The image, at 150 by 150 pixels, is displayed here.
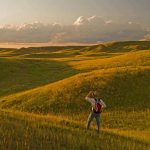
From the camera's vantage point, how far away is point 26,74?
270 ft

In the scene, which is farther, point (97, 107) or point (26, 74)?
point (26, 74)

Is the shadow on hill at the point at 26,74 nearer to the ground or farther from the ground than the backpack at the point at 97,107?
nearer to the ground

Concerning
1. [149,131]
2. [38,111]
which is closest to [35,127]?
[149,131]

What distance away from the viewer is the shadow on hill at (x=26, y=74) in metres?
66.6

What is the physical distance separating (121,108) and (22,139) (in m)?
26.6

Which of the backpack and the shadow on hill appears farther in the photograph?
the shadow on hill

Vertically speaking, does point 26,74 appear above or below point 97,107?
below

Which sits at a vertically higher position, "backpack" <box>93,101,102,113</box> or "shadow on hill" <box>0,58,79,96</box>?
"backpack" <box>93,101,102,113</box>

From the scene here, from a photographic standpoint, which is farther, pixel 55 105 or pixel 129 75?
pixel 129 75

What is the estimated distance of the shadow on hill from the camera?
66562mm

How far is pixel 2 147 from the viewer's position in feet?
45.9

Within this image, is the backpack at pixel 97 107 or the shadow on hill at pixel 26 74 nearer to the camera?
the backpack at pixel 97 107

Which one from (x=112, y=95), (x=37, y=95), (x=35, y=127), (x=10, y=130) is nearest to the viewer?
(x=10, y=130)

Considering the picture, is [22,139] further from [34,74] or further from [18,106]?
[34,74]
